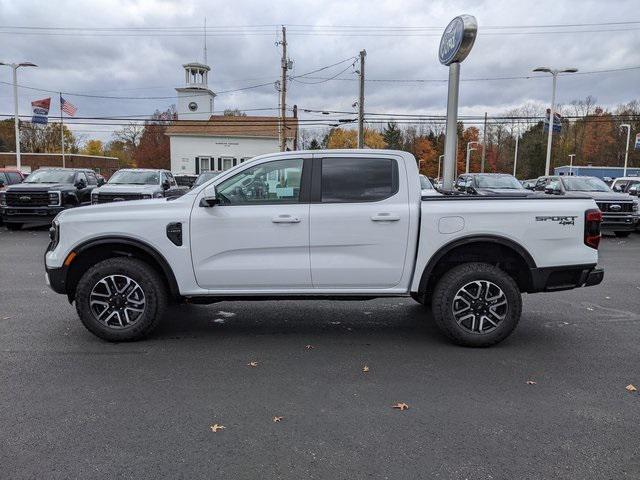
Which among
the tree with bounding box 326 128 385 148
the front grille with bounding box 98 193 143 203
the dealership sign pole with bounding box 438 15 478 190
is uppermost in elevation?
the tree with bounding box 326 128 385 148

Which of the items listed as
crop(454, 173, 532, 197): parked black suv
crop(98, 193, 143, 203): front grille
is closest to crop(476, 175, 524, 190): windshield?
crop(454, 173, 532, 197): parked black suv

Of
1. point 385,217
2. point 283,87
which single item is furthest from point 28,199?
point 283,87

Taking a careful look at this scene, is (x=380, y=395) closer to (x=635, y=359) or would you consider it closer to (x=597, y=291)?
(x=635, y=359)

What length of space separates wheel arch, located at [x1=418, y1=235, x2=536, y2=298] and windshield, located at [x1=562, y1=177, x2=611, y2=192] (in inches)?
473

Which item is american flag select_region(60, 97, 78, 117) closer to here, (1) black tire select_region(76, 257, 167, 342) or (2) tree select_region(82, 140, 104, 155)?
(1) black tire select_region(76, 257, 167, 342)

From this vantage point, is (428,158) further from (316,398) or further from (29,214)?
(316,398)

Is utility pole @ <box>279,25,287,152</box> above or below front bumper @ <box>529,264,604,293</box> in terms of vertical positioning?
above

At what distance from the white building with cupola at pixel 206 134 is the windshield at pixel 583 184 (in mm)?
37080

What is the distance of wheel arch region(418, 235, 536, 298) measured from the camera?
16.3 ft

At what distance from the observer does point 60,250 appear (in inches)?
200

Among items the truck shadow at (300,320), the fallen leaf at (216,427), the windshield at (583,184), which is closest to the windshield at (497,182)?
the windshield at (583,184)

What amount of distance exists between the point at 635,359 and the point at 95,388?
4785 millimetres

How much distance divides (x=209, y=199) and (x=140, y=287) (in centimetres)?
112

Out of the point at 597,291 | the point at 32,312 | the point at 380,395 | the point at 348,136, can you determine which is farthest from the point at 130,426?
the point at 348,136
